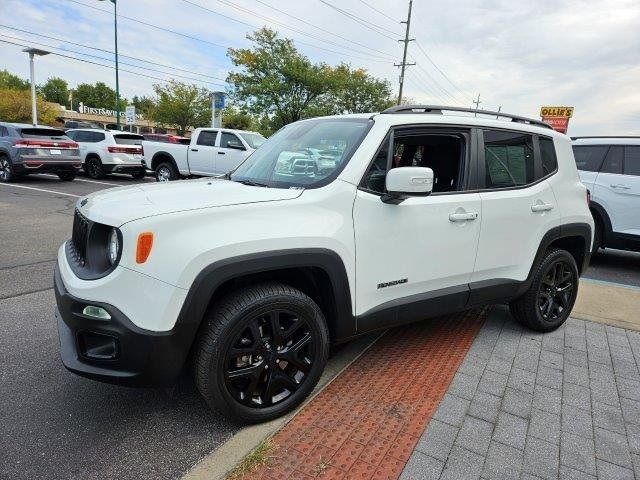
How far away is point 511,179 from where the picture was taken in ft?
11.6

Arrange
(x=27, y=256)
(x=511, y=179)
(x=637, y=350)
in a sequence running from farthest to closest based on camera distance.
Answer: (x=27, y=256)
(x=637, y=350)
(x=511, y=179)

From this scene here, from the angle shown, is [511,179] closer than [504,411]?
No

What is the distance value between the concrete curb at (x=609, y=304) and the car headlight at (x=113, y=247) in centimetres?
437

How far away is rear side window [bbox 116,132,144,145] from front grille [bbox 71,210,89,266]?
13.7 metres

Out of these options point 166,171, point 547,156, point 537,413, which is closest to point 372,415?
point 537,413

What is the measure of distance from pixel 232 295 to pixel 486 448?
160 centimetres

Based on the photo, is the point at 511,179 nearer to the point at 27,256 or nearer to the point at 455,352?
the point at 455,352

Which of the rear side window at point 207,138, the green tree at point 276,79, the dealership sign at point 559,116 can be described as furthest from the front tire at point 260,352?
the green tree at point 276,79

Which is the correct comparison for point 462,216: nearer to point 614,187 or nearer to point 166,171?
point 614,187

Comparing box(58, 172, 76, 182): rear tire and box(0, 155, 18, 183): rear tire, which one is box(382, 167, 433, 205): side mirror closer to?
box(0, 155, 18, 183): rear tire

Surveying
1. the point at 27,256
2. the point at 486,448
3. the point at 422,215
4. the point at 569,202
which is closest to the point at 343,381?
the point at 486,448

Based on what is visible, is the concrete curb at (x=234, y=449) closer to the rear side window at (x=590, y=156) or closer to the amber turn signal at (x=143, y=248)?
the amber turn signal at (x=143, y=248)

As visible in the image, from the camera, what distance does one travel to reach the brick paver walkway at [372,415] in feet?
7.29

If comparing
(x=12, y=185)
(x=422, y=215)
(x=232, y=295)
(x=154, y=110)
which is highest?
(x=154, y=110)
